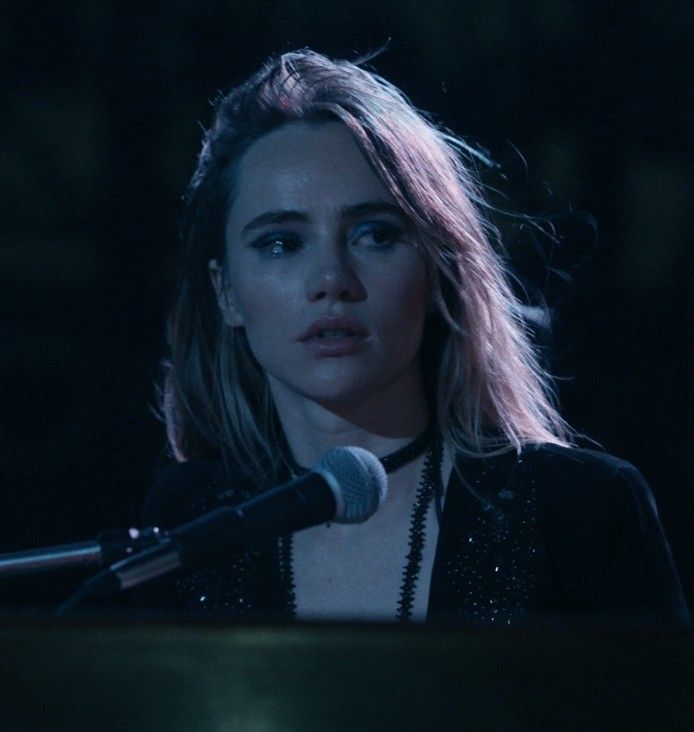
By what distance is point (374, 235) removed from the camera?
5.36 ft

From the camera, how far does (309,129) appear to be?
1.70m

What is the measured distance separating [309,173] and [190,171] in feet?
1.76

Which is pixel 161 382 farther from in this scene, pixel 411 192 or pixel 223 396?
pixel 411 192

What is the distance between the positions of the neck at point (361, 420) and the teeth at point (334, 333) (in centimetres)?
10

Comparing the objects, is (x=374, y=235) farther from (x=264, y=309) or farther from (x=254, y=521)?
(x=254, y=521)

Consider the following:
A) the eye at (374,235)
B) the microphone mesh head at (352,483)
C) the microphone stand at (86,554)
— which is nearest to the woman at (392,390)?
the eye at (374,235)

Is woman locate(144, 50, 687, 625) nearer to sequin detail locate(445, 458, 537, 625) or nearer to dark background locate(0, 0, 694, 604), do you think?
sequin detail locate(445, 458, 537, 625)

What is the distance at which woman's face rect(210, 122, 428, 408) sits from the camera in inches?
62.4

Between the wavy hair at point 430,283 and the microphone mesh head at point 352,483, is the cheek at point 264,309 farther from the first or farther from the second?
the microphone mesh head at point 352,483

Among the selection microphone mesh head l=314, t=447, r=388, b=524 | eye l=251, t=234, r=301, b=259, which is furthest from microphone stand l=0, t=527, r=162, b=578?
eye l=251, t=234, r=301, b=259

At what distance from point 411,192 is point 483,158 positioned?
336 mm

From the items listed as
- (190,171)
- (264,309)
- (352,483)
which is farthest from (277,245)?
(352,483)

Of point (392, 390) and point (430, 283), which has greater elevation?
point (430, 283)

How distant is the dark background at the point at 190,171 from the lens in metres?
2.01
